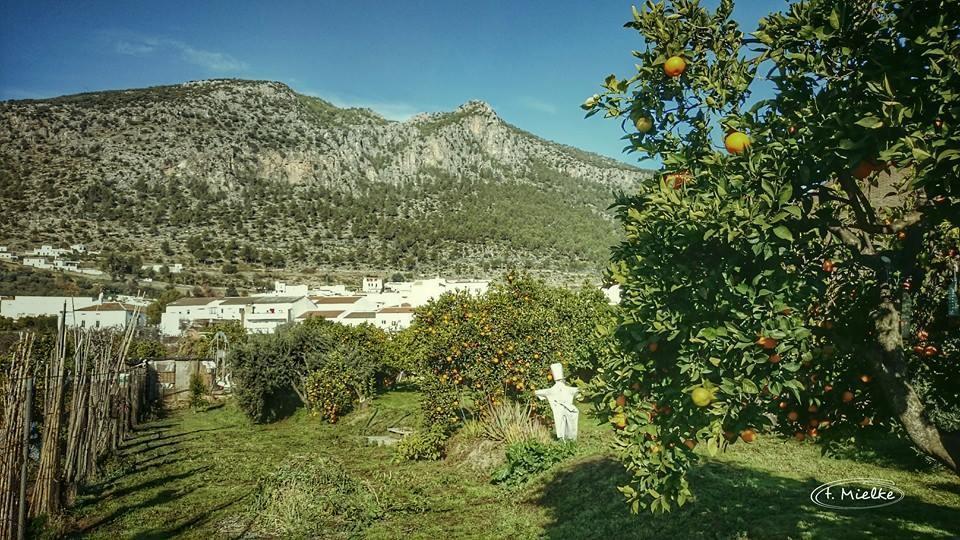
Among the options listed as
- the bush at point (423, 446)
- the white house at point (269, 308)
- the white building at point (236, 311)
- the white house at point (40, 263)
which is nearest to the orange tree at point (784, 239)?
the bush at point (423, 446)

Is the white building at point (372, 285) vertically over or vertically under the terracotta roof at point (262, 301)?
over

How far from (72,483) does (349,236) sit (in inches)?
3384

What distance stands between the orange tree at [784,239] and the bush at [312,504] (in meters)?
6.28

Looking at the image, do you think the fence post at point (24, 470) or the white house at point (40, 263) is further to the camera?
the white house at point (40, 263)

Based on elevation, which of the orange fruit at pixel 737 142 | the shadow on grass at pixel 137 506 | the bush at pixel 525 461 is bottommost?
the shadow on grass at pixel 137 506

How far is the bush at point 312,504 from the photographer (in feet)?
28.5

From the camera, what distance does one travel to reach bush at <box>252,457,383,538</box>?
28.5ft

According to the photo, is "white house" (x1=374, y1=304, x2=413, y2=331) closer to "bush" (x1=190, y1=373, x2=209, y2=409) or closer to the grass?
"bush" (x1=190, y1=373, x2=209, y2=409)

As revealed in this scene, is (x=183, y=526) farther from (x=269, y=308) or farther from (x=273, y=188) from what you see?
(x=273, y=188)

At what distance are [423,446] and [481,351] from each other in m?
2.45

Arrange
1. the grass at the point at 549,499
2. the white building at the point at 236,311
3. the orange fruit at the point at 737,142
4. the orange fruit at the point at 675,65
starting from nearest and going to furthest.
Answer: the orange fruit at the point at 737,142 → the orange fruit at the point at 675,65 → the grass at the point at 549,499 → the white building at the point at 236,311

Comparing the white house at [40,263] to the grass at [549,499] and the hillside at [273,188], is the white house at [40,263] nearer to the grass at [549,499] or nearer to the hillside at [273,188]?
the hillside at [273,188]

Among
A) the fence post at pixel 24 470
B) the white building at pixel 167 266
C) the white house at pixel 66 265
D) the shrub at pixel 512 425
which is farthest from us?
the white building at pixel 167 266

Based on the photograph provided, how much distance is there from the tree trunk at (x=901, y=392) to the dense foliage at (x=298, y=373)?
18.5 meters
